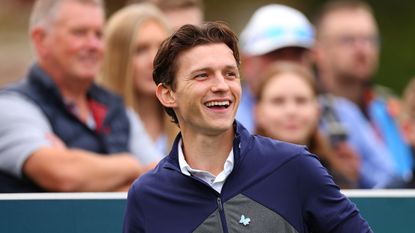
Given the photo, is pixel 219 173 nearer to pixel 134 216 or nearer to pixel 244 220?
pixel 244 220

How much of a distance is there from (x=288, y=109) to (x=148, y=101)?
815mm

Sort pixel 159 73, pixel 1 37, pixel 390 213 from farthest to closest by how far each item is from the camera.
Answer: pixel 1 37 < pixel 390 213 < pixel 159 73

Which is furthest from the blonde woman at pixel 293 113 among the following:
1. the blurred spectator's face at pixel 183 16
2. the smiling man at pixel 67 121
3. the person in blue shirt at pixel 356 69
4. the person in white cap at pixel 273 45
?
the person in blue shirt at pixel 356 69

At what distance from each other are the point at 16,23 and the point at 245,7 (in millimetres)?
3335

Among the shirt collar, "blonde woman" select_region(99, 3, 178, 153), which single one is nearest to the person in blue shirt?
"blonde woman" select_region(99, 3, 178, 153)

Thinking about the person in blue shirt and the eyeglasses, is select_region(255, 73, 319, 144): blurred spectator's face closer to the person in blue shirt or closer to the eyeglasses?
the person in blue shirt

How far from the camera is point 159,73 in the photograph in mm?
4551

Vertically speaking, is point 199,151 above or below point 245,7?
above

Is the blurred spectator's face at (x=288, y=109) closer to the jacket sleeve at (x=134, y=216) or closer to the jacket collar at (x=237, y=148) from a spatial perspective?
the jacket collar at (x=237, y=148)

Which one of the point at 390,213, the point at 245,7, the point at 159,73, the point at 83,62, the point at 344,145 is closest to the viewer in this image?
the point at 159,73

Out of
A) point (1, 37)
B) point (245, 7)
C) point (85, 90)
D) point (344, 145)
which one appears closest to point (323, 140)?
point (344, 145)

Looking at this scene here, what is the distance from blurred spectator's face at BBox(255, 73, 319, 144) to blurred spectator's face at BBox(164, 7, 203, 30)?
2.68ft

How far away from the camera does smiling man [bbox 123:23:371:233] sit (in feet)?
14.0

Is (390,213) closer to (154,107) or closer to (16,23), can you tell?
(154,107)
